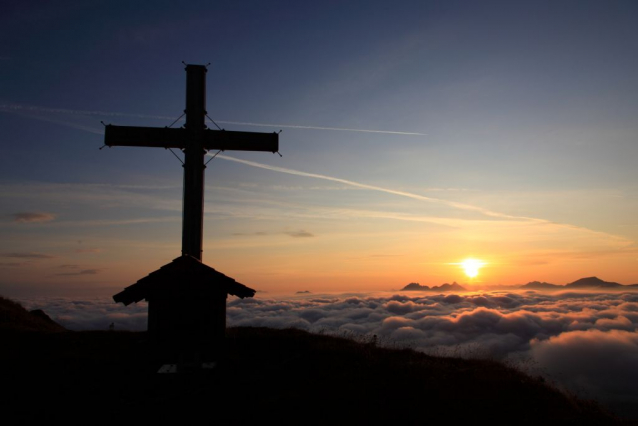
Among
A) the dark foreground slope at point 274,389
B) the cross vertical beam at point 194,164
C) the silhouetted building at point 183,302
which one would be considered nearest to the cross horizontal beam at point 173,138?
the cross vertical beam at point 194,164

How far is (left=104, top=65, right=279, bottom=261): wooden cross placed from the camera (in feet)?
40.0

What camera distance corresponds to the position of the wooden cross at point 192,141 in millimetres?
12188

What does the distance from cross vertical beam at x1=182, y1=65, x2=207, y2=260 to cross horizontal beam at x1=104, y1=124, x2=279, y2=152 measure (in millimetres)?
111

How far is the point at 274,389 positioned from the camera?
38.2ft

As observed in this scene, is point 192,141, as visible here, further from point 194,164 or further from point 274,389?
point 274,389

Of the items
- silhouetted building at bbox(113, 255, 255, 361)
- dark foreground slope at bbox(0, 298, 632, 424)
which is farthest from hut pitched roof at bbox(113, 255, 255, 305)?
dark foreground slope at bbox(0, 298, 632, 424)

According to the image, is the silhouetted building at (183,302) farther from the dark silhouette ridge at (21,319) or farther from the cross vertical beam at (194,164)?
the dark silhouette ridge at (21,319)

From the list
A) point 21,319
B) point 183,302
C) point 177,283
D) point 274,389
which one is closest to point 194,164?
point 177,283

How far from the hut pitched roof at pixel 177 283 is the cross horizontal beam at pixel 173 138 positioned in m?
4.82

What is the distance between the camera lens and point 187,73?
1255cm

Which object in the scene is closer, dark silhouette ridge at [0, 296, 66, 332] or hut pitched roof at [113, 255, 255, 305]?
hut pitched roof at [113, 255, 255, 305]

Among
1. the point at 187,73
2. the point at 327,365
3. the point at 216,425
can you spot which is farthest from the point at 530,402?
the point at 187,73

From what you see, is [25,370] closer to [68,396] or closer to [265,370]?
[68,396]

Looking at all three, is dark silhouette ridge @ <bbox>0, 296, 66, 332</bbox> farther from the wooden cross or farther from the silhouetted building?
the silhouetted building
